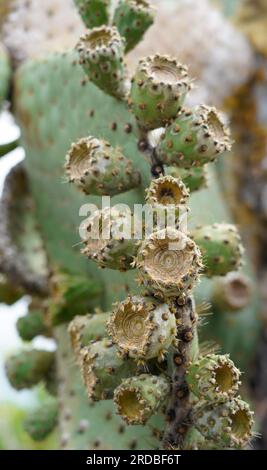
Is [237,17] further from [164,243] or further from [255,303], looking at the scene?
[164,243]

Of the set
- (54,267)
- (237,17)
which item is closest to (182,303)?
(54,267)

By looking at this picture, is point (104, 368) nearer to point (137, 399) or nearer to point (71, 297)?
point (137, 399)

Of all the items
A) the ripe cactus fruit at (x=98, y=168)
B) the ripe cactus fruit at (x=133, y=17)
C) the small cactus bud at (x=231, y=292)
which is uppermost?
the ripe cactus fruit at (x=133, y=17)

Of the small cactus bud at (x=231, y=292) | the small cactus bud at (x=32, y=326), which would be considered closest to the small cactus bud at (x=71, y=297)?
the small cactus bud at (x=32, y=326)

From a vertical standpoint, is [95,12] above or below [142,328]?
above

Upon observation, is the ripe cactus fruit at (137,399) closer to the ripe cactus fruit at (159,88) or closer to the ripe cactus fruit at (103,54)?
the ripe cactus fruit at (159,88)

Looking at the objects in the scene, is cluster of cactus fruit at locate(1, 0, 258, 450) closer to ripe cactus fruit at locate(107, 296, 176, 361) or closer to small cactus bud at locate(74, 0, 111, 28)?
ripe cactus fruit at locate(107, 296, 176, 361)

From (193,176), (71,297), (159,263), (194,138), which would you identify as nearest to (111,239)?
(159,263)
